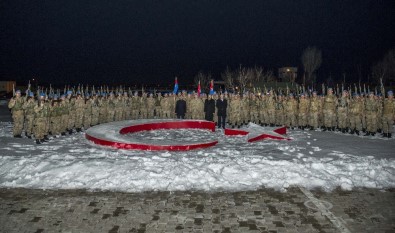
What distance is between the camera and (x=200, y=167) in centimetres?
805

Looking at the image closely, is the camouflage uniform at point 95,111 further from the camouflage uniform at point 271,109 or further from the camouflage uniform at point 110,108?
the camouflage uniform at point 271,109

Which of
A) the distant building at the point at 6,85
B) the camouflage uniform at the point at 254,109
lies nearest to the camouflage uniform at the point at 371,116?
the camouflage uniform at the point at 254,109

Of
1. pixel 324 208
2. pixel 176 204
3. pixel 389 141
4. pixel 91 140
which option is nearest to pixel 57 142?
pixel 91 140

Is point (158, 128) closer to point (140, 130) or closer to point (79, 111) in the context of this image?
point (140, 130)

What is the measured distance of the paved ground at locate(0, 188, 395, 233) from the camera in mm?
4945

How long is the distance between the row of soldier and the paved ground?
7055 millimetres

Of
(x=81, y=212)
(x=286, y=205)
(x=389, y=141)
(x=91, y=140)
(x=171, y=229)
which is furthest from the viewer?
(x=389, y=141)

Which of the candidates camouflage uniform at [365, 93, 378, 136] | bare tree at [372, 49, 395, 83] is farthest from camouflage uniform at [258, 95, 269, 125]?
bare tree at [372, 49, 395, 83]

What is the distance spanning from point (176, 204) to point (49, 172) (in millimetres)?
3473

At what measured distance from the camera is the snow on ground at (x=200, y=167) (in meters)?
6.94

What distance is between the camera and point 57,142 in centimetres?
1216

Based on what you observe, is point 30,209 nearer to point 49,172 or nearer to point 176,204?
point 49,172

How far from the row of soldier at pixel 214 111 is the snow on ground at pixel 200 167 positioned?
2.66 metres

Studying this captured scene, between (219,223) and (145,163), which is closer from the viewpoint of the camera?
(219,223)
